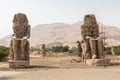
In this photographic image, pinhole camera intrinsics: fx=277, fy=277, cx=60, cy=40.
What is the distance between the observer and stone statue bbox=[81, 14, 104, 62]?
20.9 m

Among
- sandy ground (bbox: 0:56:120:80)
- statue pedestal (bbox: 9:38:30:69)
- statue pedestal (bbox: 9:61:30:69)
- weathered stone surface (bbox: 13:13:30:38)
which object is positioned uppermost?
weathered stone surface (bbox: 13:13:30:38)

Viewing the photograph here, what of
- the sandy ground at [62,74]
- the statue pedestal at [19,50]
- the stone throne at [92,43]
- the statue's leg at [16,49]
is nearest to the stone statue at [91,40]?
the stone throne at [92,43]

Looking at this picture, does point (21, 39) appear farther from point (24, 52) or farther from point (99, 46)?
point (99, 46)

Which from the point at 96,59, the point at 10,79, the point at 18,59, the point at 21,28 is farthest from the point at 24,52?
the point at 10,79

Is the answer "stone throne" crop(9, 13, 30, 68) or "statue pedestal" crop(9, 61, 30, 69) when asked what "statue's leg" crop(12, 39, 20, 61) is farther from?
"statue pedestal" crop(9, 61, 30, 69)

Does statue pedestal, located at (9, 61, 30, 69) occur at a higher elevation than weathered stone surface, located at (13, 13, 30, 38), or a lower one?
lower

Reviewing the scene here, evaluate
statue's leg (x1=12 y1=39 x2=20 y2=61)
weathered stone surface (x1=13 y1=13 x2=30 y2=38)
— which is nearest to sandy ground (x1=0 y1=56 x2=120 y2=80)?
statue's leg (x1=12 y1=39 x2=20 y2=61)

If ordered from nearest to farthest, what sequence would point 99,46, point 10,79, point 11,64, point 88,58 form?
point 10,79 → point 11,64 → point 99,46 → point 88,58

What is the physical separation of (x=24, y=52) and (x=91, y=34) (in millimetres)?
6073

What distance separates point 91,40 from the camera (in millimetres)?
20891

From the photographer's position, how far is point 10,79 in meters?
12.1

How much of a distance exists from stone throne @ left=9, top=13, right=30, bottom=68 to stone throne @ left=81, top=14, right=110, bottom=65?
15.7 feet

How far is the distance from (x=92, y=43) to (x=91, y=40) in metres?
0.25

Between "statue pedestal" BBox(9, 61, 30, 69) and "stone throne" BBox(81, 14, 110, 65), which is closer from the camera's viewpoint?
"statue pedestal" BBox(9, 61, 30, 69)
